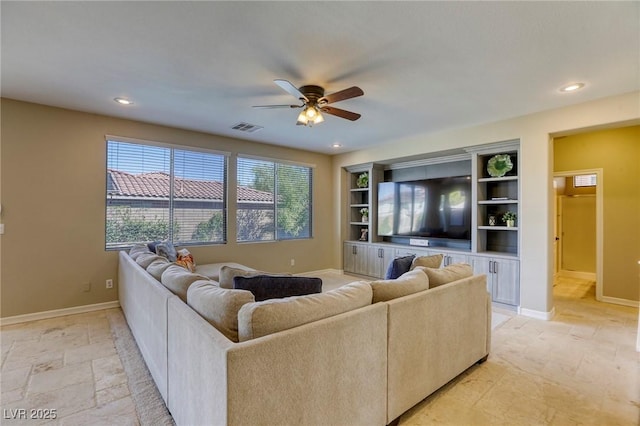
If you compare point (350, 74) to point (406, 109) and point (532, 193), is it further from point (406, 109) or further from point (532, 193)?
point (532, 193)

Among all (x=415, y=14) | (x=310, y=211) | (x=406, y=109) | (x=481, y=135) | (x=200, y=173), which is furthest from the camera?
(x=310, y=211)

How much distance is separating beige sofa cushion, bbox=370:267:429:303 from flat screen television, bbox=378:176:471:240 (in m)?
3.16

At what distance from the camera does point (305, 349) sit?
1.40 metres

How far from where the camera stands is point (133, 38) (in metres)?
2.28

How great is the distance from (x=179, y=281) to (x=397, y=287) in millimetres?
1446

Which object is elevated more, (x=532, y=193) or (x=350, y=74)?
(x=350, y=74)

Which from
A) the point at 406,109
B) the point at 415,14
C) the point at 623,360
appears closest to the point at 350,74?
the point at 415,14

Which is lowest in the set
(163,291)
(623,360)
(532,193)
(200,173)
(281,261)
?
(623,360)

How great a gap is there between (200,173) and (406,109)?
3315 mm

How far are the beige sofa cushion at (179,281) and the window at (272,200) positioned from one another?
317 cm

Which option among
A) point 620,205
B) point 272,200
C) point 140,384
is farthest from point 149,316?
point 620,205

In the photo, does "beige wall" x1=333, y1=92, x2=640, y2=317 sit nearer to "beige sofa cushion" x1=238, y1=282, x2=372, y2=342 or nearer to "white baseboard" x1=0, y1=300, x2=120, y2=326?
"beige sofa cushion" x1=238, y1=282, x2=372, y2=342

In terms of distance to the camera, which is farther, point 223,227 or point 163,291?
point 223,227

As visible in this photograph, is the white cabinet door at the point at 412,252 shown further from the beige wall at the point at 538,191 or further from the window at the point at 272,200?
the window at the point at 272,200
